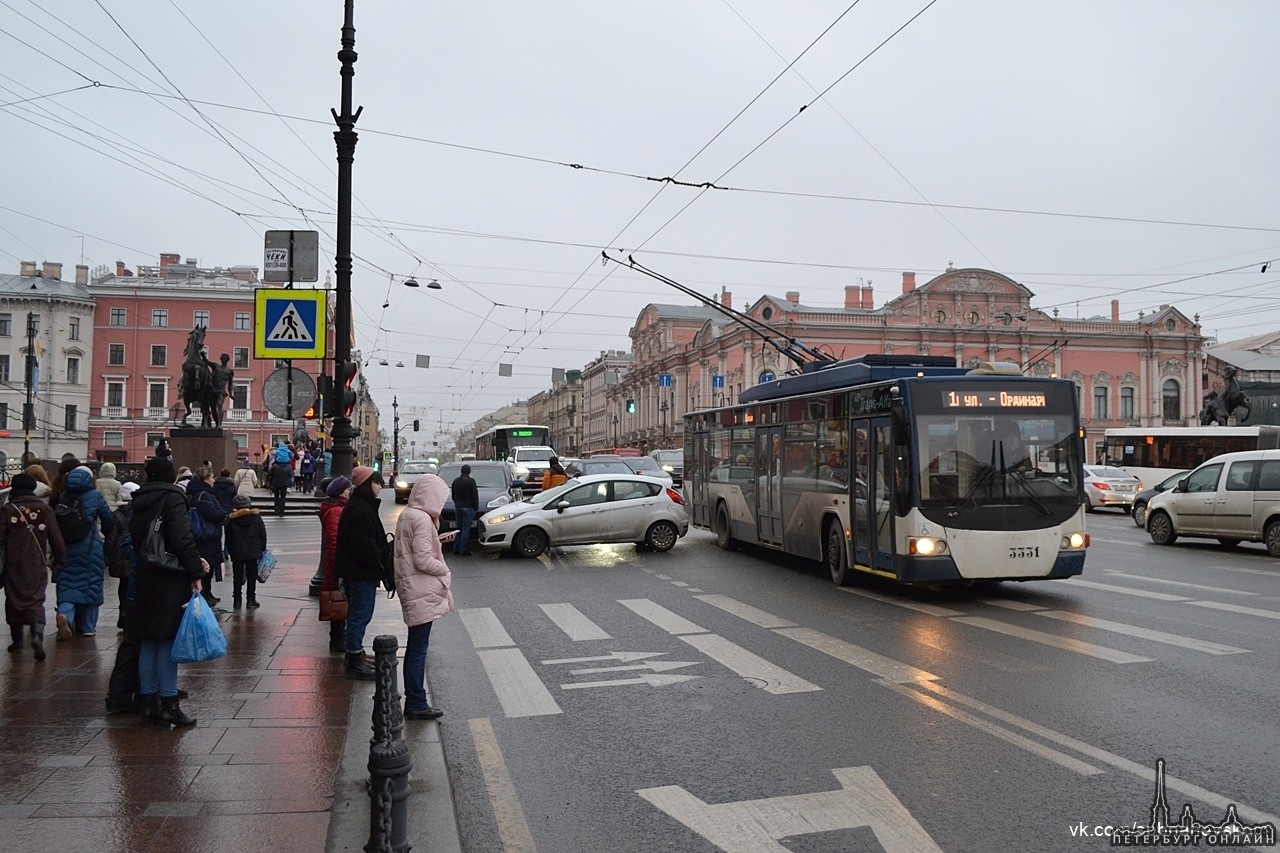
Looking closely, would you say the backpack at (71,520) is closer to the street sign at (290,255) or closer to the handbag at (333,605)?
the handbag at (333,605)

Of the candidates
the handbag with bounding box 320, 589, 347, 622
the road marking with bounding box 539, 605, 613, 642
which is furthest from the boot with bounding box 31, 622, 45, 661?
the road marking with bounding box 539, 605, 613, 642

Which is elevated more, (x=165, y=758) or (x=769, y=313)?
(x=769, y=313)

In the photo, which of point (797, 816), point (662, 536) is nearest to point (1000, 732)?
point (797, 816)

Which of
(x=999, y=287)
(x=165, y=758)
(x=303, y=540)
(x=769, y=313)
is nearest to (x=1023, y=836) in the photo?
(x=165, y=758)

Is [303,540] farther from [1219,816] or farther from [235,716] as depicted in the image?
[1219,816]

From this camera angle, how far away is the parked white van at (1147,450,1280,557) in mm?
17844

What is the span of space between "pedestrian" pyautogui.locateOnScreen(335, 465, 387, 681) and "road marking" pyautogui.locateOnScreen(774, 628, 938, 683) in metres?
4.06

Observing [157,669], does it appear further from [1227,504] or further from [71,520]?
[1227,504]

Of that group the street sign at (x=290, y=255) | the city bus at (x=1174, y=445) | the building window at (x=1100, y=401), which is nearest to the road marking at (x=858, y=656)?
the street sign at (x=290, y=255)

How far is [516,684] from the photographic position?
322 inches

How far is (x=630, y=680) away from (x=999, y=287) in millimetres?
74185

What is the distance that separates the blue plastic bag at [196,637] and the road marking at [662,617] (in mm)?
4953

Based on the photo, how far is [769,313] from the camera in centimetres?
7419
